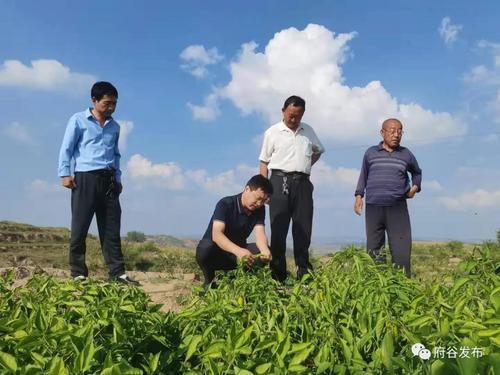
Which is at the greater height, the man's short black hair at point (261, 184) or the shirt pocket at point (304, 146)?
the shirt pocket at point (304, 146)

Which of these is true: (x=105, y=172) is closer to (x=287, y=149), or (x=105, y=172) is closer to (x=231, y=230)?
(x=231, y=230)

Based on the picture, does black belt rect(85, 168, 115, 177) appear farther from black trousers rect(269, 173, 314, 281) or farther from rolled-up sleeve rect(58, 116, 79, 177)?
black trousers rect(269, 173, 314, 281)

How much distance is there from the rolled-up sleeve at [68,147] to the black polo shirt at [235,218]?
1.52 metres

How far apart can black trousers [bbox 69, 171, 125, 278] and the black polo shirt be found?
107 cm

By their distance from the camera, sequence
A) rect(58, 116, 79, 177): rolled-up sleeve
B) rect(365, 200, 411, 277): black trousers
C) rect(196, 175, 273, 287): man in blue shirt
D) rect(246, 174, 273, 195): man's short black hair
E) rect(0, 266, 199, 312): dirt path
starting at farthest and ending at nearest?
rect(0, 266, 199, 312): dirt path → rect(365, 200, 411, 277): black trousers → rect(58, 116, 79, 177): rolled-up sleeve → rect(196, 175, 273, 287): man in blue shirt → rect(246, 174, 273, 195): man's short black hair

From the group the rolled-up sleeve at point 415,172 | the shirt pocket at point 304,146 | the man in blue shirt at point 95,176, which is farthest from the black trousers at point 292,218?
the man in blue shirt at point 95,176

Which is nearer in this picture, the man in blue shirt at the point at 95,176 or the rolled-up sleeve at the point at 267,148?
the man in blue shirt at the point at 95,176

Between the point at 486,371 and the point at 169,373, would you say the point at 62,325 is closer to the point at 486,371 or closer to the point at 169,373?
the point at 169,373

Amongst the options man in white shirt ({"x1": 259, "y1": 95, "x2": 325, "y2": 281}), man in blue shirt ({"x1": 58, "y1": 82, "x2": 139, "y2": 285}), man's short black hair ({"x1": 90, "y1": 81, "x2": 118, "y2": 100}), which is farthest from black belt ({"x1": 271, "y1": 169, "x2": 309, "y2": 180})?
man's short black hair ({"x1": 90, "y1": 81, "x2": 118, "y2": 100})

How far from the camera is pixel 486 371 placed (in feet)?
3.57

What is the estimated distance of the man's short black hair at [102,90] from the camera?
474cm

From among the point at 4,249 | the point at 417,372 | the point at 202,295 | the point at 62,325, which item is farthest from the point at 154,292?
the point at 4,249

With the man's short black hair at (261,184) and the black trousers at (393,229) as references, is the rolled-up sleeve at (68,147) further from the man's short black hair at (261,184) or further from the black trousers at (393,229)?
the black trousers at (393,229)

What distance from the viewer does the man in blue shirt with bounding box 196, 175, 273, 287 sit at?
4.29m
